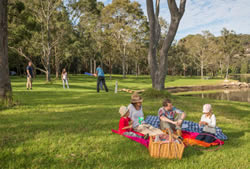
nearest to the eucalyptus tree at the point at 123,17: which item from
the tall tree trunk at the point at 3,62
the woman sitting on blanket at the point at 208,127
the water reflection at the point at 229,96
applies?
the water reflection at the point at 229,96

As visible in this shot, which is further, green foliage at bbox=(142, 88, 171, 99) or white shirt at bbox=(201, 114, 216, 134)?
green foliage at bbox=(142, 88, 171, 99)

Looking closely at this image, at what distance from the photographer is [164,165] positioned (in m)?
3.49

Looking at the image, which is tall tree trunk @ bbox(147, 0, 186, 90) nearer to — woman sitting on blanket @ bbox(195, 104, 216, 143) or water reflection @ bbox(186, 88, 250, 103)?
woman sitting on blanket @ bbox(195, 104, 216, 143)

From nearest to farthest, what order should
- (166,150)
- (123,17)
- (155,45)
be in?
(166,150)
(155,45)
(123,17)

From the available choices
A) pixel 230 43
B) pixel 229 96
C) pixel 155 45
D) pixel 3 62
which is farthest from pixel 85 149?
pixel 230 43

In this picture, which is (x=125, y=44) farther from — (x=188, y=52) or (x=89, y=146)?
(x=89, y=146)

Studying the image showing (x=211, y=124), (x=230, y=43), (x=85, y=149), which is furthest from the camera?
(x=230, y=43)

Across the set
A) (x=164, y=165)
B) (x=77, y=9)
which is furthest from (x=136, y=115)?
(x=77, y=9)

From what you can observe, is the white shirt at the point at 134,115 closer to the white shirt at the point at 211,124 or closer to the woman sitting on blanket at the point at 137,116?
the woman sitting on blanket at the point at 137,116

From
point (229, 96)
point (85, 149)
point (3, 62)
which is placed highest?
point (3, 62)

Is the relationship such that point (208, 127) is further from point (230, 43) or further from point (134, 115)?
point (230, 43)

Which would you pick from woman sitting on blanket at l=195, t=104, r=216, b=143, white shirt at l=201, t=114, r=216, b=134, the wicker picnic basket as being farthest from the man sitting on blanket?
the wicker picnic basket

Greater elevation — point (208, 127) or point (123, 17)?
point (123, 17)

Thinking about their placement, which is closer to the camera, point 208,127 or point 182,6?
point 208,127
